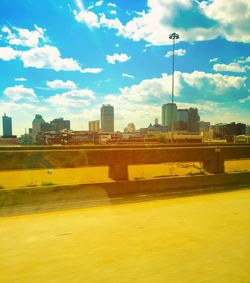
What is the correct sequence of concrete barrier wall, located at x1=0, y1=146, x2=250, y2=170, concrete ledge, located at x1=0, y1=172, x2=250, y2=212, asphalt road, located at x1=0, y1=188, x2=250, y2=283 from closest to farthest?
asphalt road, located at x1=0, y1=188, x2=250, y2=283, concrete ledge, located at x1=0, y1=172, x2=250, y2=212, concrete barrier wall, located at x1=0, y1=146, x2=250, y2=170

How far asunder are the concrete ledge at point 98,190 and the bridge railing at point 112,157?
2.38ft

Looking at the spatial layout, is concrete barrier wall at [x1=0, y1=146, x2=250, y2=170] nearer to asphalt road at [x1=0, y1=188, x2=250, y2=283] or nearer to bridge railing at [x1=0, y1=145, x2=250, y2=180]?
bridge railing at [x1=0, y1=145, x2=250, y2=180]

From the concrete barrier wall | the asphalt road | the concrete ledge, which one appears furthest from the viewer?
the concrete barrier wall

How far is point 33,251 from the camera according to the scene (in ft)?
18.0

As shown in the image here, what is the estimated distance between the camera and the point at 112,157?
11750 millimetres

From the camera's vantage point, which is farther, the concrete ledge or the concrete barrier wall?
the concrete barrier wall

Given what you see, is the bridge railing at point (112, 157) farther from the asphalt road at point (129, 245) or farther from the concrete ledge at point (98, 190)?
the asphalt road at point (129, 245)

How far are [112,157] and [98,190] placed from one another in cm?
164

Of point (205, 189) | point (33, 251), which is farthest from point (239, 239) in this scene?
point (205, 189)

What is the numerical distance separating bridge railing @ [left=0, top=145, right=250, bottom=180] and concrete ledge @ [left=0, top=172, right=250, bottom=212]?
72cm

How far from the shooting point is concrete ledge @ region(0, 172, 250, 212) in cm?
928

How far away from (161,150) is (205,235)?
6.59 metres

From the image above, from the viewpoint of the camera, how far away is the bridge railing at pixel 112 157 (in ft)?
34.2

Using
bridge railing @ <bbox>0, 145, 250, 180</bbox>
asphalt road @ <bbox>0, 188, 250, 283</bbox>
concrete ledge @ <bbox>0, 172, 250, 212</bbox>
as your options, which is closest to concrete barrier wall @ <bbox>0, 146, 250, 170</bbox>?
bridge railing @ <bbox>0, 145, 250, 180</bbox>
